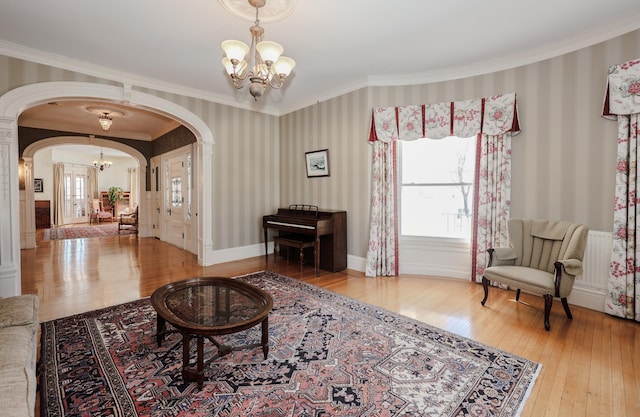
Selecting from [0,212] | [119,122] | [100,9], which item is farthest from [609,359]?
[119,122]

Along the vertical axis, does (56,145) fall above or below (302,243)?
above

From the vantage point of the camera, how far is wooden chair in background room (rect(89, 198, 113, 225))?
11.3 metres

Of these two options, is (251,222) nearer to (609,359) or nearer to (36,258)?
(36,258)

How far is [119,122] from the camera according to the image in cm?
655

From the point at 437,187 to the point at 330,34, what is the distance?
249 centimetres

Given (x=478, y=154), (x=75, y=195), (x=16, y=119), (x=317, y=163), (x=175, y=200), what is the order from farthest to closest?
(x=75, y=195)
(x=175, y=200)
(x=317, y=163)
(x=478, y=154)
(x=16, y=119)

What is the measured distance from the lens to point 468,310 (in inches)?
119

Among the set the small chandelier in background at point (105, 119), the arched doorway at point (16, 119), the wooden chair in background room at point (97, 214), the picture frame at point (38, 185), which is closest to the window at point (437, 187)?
the arched doorway at point (16, 119)

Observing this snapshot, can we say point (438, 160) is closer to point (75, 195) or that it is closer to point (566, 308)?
point (566, 308)

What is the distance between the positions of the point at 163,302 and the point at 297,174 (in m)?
3.67


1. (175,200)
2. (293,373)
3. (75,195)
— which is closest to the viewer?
(293,373)

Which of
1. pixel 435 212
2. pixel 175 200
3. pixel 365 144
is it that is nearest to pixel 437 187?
pixel 435 212

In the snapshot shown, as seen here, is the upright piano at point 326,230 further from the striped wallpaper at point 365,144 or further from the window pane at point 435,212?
the window pane at point 435,212

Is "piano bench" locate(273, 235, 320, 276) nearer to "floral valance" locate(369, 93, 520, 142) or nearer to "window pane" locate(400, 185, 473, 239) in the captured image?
"window pane" locate(400, 185, 473, 239)
